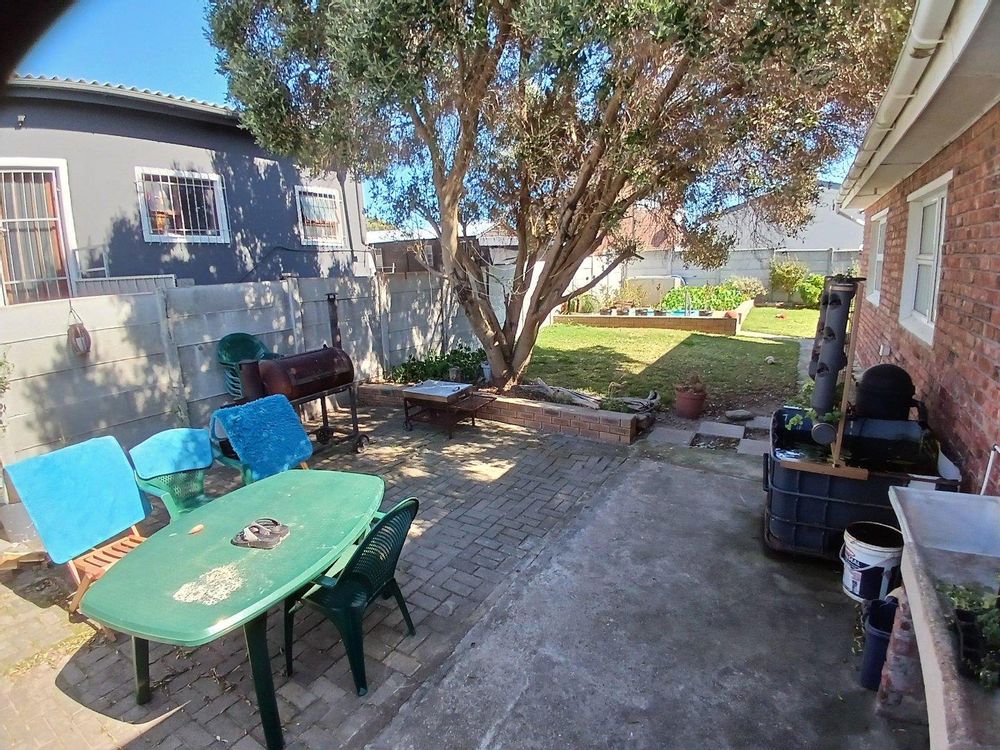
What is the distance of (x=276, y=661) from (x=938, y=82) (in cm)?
452

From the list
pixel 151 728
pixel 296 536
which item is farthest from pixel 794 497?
pixel 151 728

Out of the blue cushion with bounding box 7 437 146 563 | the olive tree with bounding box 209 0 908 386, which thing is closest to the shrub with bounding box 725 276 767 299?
the olive tree with bounding box 209 0 908 386

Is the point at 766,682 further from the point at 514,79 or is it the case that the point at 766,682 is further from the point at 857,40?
the point at 514,79

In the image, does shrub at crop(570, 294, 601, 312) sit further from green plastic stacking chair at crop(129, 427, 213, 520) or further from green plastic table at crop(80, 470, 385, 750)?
green plastic table at crop(80, 470, 385, 750)

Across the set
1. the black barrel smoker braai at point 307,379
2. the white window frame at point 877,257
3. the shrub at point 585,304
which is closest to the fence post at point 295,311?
the black barrel smoker braai at point 307,379

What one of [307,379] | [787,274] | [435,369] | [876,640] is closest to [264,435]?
[307,379]

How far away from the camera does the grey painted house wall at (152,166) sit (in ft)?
24.5

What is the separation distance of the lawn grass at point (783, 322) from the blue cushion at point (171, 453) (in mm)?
12514

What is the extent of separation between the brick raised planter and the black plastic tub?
242cm

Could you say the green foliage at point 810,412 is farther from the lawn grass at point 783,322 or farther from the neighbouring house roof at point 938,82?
the lawn grass at point 783,322

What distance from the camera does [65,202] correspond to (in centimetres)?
759

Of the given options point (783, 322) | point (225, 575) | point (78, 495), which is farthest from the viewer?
point (783, 322)

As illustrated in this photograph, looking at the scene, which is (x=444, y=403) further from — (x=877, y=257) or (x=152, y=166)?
(x=877, y=257)

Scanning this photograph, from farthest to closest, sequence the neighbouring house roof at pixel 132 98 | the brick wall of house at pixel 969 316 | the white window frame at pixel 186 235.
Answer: the white window frame at pixel 186 235 → the neighbouring house roof at pixel 132 98 → the brick wall of house at pixel 969 316
